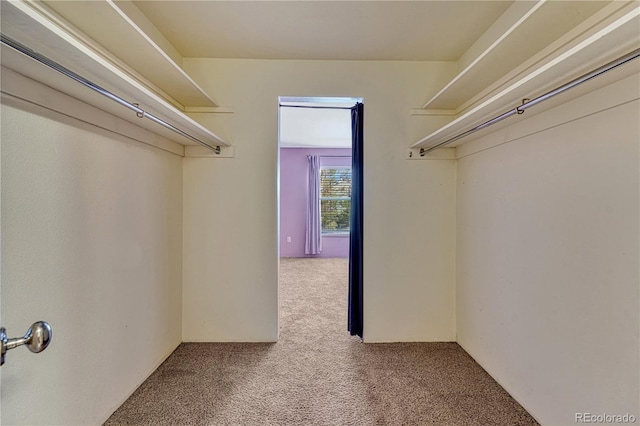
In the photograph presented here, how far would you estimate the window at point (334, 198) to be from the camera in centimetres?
579

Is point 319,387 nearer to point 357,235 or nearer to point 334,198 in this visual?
point 357,235

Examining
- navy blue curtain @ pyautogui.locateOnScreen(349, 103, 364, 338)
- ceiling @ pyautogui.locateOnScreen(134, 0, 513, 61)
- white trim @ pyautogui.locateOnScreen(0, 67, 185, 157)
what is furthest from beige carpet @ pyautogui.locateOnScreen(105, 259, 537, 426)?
ceiling @ pyautogui.locateOnScreen(134, 0, 513, 61)

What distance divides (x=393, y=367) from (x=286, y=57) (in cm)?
252

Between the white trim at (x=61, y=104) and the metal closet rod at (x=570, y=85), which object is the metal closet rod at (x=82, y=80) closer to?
the white trim at (x=61, y=104)

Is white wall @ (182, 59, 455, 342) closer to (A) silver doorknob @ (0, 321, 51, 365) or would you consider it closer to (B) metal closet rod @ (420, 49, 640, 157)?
(B) metal closet rod @ (420, 49, 640, 157)

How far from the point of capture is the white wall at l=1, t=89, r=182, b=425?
0.96 metres

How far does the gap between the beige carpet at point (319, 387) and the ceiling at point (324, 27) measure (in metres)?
2.31

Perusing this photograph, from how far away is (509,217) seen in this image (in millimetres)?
1585

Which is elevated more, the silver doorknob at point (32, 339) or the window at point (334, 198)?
the window at point (334, 198)

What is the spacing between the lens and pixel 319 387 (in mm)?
1649

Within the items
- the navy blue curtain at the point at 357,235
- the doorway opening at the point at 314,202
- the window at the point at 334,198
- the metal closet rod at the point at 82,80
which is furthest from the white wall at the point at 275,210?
the window at the point at 334,198

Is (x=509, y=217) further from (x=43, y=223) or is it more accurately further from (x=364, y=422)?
(x=43, y=223)

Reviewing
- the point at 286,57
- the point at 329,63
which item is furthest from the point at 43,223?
the point at 329,63

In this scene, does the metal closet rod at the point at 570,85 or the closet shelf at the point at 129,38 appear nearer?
the metal closet rod at the point at 570,85
